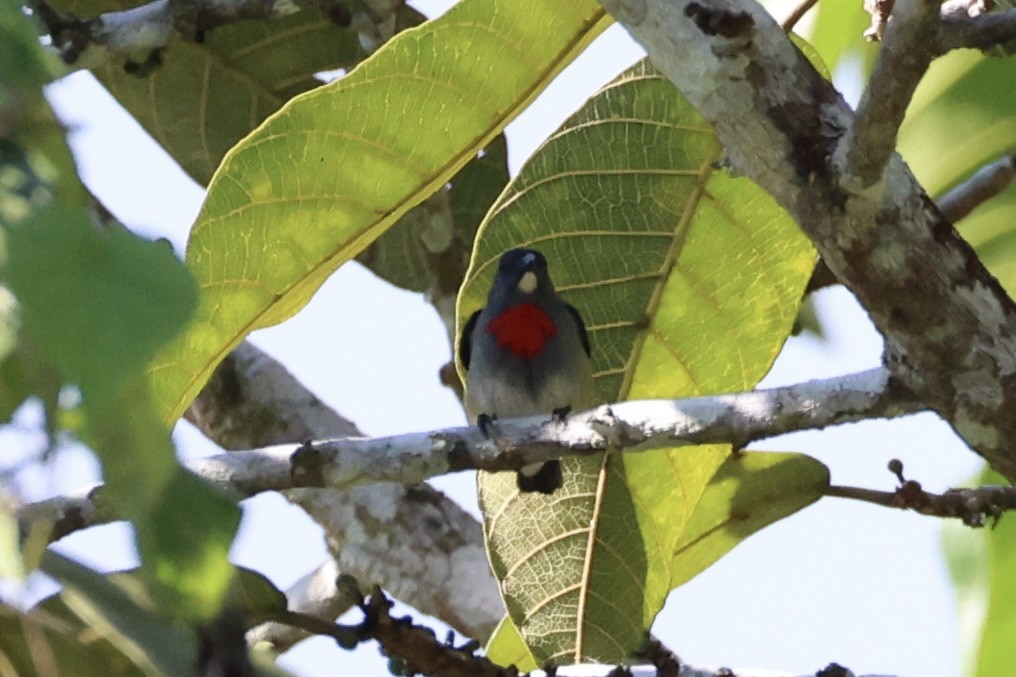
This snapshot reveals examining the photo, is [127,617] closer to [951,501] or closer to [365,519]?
[951,501]

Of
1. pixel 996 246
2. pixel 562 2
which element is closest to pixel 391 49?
pixel 562 2

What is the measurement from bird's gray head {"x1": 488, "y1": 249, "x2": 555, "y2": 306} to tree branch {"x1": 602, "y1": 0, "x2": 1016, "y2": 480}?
1.31 meters

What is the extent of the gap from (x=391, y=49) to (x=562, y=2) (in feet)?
1.22

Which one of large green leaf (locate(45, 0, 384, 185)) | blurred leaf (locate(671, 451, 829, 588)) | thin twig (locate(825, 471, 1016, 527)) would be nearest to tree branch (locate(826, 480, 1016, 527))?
thin twig (locate(825, 471, 1016, 527))

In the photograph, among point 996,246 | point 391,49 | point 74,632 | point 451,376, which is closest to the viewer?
point 74,632

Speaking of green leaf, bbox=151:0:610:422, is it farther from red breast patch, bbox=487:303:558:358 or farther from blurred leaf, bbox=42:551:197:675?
blurred leaf, bbox=42:551:197:675

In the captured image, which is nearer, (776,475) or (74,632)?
(74,632)

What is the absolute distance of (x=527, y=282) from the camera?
4.02 meters

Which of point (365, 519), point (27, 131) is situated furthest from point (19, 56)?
point (365, 519)

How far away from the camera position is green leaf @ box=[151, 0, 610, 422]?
2.54m

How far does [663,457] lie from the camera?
10.2ft

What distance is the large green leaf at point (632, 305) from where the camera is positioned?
2.91m

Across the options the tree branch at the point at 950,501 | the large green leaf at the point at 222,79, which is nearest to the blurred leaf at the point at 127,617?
the tree branch at the point at 950,501

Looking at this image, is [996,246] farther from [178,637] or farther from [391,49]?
[178,637]
